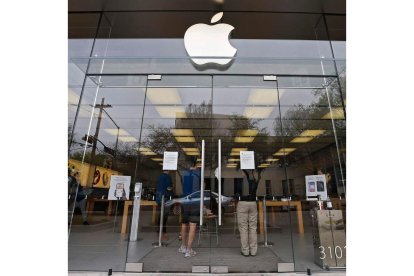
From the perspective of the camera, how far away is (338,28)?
4930mm

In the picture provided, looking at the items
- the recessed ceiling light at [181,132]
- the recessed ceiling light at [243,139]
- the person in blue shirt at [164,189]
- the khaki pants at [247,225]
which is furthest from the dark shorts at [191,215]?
the recessed ceiling light at [243,139]

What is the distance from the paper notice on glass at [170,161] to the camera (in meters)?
5.23

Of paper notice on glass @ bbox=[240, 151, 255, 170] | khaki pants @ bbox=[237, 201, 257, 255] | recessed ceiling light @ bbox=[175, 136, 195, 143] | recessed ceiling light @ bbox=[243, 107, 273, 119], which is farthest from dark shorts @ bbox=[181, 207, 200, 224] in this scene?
recessed ceiling light @ bbox=[243, 107, 273, 119]

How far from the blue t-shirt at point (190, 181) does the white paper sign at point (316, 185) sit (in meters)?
3.05

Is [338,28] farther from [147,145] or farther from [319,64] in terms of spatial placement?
A: [147,145]

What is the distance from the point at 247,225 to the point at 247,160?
1514 millimetres

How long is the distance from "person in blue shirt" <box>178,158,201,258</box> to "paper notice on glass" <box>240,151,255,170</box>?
38.5 inches

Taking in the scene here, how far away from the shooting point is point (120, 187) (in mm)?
6109

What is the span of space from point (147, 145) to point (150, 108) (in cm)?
92

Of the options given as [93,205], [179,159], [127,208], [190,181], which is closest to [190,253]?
[190,181]

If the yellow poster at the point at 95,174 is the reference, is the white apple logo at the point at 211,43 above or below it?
above

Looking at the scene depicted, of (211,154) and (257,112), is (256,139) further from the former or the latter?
(211,154)

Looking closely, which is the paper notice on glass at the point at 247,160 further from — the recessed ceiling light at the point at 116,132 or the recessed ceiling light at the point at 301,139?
the recessed ceiling light at the point at 301,139
